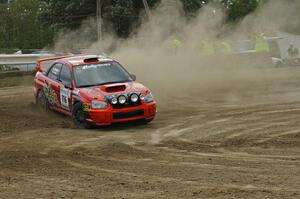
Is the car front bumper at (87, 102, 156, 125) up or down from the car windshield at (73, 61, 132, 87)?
down

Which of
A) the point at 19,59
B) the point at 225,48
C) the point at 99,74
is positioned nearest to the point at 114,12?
the point at 19,59

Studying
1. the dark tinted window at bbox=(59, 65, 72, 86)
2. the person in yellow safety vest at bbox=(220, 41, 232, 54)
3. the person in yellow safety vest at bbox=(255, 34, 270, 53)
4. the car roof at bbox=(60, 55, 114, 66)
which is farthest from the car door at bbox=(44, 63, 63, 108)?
the person in yellow safety vest at bbox=(255, 34, 270, 53)

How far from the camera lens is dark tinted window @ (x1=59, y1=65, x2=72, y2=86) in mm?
12392

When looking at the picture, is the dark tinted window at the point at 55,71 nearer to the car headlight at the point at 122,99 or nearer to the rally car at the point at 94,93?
the rally car at the point at 94,93

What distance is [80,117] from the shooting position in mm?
11609

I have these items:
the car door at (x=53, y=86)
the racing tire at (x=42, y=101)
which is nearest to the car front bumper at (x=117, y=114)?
the car door at (x=53, y=86)

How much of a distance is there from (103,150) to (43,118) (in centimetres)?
429

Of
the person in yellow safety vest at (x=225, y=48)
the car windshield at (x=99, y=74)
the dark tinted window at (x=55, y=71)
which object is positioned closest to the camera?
the car windshield at (x=99, y=74)

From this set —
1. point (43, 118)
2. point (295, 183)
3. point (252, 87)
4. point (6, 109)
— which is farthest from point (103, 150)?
point (252, 87)

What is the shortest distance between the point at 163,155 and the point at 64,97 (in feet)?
14.8

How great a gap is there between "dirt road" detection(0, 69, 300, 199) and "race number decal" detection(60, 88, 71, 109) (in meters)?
0.37

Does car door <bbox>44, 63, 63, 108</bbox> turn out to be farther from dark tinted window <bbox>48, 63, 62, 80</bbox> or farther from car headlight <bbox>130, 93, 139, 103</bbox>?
car headlight <bbox>130, 93, 139, 103</bbox>

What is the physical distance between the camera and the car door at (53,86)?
12.9 metres

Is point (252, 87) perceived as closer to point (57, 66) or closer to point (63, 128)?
point (57, 66)
